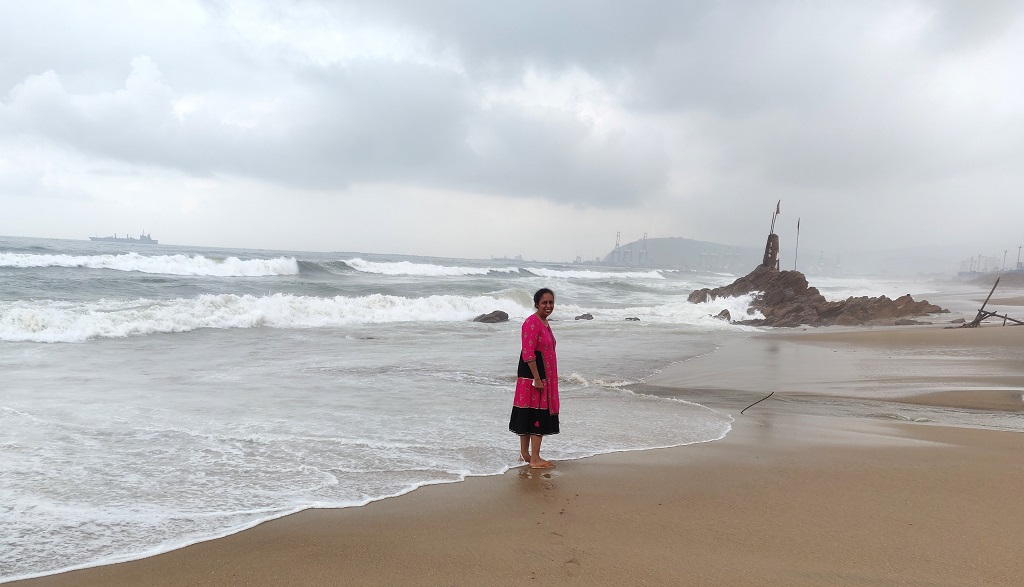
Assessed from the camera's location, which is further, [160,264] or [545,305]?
[160,264]

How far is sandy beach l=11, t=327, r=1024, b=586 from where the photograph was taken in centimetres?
285

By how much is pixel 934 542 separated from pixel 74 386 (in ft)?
30.1

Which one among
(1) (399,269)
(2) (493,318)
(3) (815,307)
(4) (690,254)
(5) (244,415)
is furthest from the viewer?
(4) (690,254)

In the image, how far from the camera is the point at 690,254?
178375 mm

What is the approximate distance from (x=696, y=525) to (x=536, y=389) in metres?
1.69

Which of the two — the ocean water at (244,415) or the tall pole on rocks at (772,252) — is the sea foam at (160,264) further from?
the tall pole on rocks at (772,252)

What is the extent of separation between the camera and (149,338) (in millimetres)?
13422

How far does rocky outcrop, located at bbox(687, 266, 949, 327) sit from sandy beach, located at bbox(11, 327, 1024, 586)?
55.9ft

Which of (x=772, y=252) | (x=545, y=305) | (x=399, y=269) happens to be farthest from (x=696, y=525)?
(x=399, y=269)

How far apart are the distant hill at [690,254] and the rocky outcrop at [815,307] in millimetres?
146856

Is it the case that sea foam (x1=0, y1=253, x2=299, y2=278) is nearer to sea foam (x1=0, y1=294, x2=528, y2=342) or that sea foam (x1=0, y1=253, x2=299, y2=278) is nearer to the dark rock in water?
sea foam (x1=0, y1=294, x2=528, y2=342)

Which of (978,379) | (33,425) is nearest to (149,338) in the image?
(33,425)

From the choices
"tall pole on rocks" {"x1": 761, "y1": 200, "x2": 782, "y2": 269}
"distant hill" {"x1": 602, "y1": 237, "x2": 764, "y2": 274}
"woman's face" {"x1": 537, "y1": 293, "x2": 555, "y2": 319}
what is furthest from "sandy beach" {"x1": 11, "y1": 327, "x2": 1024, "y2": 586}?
"distant hill" {"x1": 602, "y1": 237, "x2": 764, "y2": 274}

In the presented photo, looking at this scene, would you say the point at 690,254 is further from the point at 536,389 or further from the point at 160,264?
the point at 536,389
